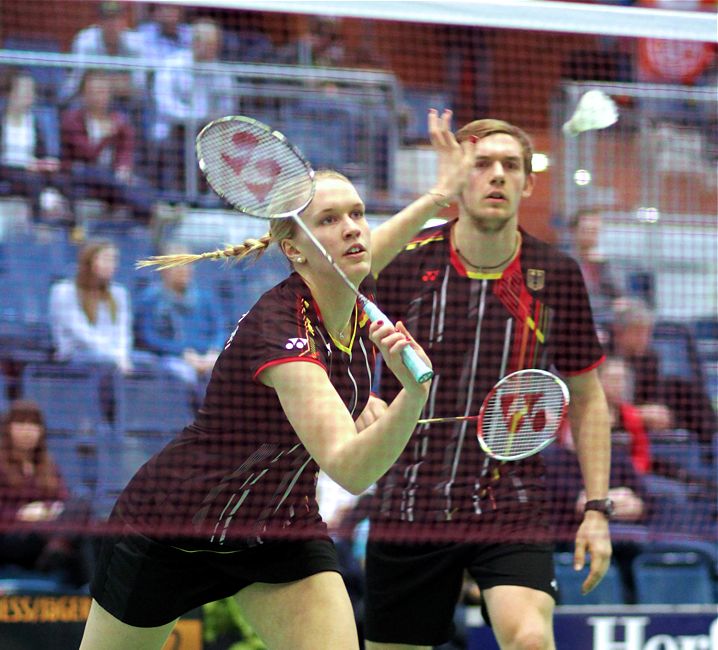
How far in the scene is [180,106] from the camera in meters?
7.13

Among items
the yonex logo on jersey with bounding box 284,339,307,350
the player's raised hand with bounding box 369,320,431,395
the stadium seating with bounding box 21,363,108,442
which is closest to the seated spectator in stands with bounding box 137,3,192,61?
the stadium seating with bounding box 21,363,108,442

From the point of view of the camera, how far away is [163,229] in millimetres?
6824

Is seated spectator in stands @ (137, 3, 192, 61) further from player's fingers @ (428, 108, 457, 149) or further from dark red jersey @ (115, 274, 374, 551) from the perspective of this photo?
dark red jersey @ (115, 274, 374, 551)

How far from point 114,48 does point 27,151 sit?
1014mm

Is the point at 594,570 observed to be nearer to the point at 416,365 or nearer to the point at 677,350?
the point at 416,365

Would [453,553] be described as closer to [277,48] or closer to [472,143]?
[472,143]

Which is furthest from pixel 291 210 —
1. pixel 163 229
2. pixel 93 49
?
pixel 93 49

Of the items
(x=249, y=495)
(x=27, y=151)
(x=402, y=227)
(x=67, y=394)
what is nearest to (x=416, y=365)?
(x=249, y=495)

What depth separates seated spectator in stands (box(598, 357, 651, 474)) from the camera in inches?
244

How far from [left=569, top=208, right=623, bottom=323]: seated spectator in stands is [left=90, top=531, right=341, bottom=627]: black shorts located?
4075mm

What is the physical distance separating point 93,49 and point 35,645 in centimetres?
390

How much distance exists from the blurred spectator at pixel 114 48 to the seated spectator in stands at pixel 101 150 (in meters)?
0.06

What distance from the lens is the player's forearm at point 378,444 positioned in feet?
8.80

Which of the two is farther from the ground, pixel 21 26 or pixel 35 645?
pixel 21 26
